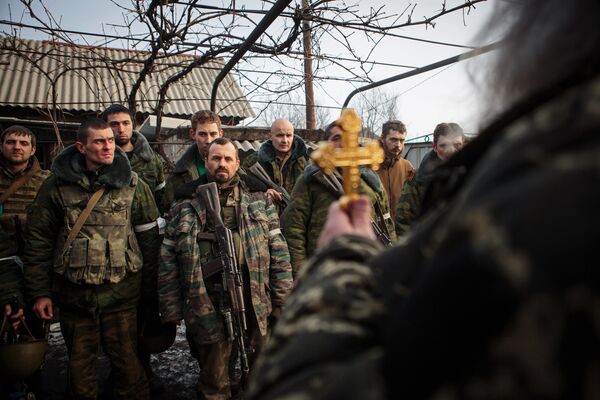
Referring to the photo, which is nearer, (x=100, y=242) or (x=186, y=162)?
(x=100, y=242)

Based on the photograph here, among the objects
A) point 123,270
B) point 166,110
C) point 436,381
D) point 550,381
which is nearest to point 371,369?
point 436,381

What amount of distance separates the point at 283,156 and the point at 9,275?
2.88m

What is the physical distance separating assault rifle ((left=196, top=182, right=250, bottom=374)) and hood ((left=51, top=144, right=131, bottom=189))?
2.63 feet

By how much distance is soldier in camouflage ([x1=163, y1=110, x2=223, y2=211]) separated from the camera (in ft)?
14.4

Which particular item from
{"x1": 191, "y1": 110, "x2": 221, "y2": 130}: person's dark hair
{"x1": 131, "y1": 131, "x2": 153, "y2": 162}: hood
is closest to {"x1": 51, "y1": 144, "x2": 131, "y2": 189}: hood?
{"x1": 131, "y1": 131, "x2": 153, "y2": 162}: hood

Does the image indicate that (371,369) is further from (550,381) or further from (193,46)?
(193,46)

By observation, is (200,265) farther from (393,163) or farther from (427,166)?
(393,163)

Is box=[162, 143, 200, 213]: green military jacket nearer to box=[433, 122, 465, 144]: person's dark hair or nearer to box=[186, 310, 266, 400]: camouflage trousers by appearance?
box=[186, 310, 266, 400]: camouflage trousers

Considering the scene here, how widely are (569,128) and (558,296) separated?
6.9 inches

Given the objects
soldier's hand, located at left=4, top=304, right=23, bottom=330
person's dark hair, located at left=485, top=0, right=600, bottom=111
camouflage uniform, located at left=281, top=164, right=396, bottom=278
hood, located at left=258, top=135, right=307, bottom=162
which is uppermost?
hood, located at left=258, top=135, right=307, bottom=162

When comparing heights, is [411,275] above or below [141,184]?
below

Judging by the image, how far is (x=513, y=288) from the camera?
0.41 meters

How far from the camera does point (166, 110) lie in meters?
11.2

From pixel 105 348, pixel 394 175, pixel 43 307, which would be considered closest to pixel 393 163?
pixel 394 175
